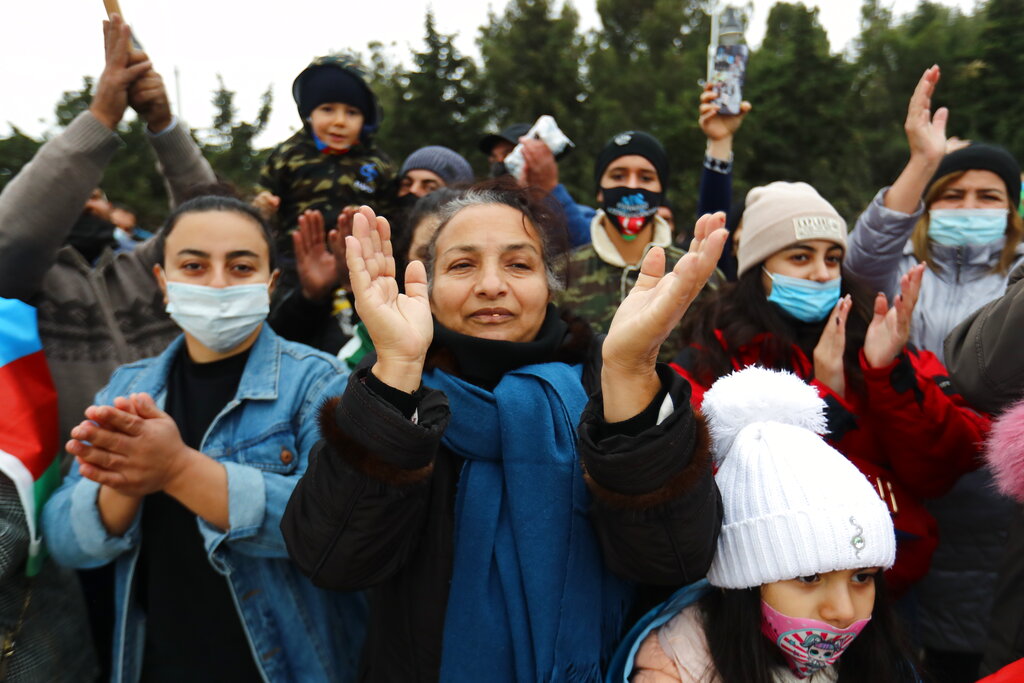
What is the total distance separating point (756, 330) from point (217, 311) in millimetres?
2050

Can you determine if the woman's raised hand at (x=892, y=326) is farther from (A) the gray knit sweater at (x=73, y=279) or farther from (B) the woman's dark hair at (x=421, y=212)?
(A) the gray knit sweater at (x=73, y=279)

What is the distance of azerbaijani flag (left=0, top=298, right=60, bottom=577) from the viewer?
2.13 m

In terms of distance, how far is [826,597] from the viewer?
184 cm

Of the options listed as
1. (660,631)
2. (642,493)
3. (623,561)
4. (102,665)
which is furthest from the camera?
(102,665)

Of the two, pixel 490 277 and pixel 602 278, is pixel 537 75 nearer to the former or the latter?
pixel 602 278

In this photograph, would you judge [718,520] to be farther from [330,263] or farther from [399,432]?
[330,263]

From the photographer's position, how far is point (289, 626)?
229 cm

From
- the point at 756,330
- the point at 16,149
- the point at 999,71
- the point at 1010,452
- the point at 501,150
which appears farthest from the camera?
the point at 999,71

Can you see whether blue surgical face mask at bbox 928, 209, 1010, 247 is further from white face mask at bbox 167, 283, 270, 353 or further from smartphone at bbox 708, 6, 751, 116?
white face mask at bbox 167, 283, 270, 353

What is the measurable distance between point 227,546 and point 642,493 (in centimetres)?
141

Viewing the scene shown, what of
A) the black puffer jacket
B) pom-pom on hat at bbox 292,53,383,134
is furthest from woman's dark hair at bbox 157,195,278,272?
pom-pom on hat at bbox 292,53,383,134

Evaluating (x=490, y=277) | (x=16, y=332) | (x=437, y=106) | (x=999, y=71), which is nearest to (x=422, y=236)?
(x=490, y=277)

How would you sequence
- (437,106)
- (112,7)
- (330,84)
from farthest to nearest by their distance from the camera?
(437,106), (330,84), (112,7)

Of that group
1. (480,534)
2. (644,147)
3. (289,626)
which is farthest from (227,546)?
(644,147)
